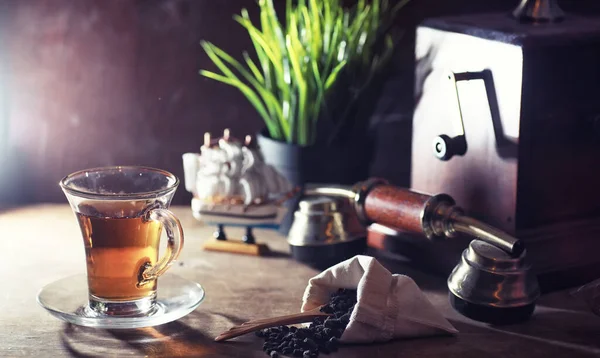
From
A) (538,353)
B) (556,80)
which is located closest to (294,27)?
(556,80)

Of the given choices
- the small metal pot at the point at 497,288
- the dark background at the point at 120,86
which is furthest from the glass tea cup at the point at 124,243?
the dark background at the point at 120,86

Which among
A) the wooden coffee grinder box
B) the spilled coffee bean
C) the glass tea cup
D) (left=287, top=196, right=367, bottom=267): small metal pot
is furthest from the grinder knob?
the glass tea cup

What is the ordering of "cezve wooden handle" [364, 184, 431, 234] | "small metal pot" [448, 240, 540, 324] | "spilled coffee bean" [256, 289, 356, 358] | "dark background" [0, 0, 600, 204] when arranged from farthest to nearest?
1. "dark background" [0, 0, 600, 204]
2. "cezve wooden handle" [364, 184, 431, 234]
3. "small metal pot" [448, 240, 540, 324]
4. "spilled coffee bean" [256, 289, 356, 358]

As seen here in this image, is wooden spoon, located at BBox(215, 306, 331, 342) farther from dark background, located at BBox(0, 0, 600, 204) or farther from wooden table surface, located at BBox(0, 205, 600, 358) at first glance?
A: dark background, located at BBox(0, 0, 600, 204)

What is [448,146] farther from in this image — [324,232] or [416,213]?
[324,232]

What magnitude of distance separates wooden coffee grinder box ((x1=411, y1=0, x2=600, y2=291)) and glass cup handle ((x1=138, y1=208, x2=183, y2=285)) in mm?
433

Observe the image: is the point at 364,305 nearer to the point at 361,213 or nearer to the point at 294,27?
the point at 361,213

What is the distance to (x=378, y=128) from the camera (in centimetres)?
188

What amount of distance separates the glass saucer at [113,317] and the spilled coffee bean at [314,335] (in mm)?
124

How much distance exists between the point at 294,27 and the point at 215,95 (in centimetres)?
28

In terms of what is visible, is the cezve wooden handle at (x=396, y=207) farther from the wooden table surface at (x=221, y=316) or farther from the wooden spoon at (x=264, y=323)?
the wooden spoon at (x=264, y=323)

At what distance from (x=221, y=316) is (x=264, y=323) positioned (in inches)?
4.2

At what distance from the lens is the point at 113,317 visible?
1.26m

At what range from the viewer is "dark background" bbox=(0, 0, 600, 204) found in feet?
5.87
